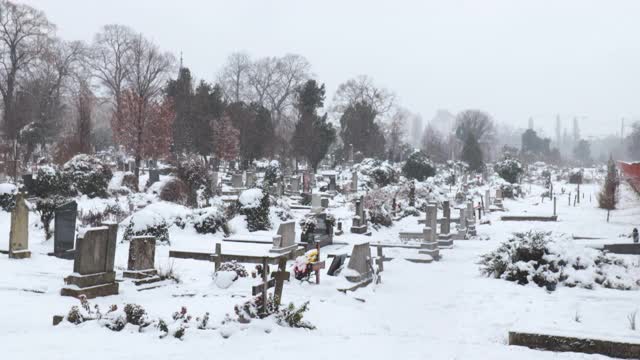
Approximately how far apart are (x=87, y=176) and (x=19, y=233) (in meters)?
12.2

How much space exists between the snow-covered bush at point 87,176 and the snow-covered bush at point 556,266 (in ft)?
54.8

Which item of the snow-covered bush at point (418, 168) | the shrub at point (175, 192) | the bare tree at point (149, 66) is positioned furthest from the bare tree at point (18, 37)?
the snow-covered bush at point (418, 168)

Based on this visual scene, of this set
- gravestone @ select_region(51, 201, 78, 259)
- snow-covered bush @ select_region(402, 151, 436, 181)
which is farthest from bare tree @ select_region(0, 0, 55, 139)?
gravestone @ select_region(51, 201, 78, 259)

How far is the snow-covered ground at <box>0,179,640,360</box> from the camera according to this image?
634cm

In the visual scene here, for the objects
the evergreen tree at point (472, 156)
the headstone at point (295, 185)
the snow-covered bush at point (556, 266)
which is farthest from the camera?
the evergreen tree at point (472, 156)

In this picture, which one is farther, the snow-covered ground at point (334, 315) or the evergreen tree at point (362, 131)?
the evergreen tree at point (362, 131)

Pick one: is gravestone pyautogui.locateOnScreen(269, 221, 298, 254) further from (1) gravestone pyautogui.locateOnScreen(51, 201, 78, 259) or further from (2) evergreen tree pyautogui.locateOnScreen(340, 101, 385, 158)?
(2) evergreen tree pyautogui.locateOnScreen(340, 101, 385, 158)

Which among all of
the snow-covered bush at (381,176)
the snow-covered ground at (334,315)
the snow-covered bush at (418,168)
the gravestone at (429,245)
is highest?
the snow-covered bush at (418,168)

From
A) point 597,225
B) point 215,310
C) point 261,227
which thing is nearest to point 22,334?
point 215,310

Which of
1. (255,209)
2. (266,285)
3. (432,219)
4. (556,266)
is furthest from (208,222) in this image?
(266,285)

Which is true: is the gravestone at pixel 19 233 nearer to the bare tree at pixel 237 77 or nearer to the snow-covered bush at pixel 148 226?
the snow-covered bush at pixel 148 226

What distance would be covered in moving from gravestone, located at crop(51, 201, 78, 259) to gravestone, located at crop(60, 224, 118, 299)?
370cm

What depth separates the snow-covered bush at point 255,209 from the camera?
19.5 m

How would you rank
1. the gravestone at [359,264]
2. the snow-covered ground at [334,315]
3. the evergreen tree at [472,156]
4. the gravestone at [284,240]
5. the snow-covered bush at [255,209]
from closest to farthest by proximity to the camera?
the snow-covered ground at [334,315], the gravestone at [359,264], the gravestone at [284,240], the snow-covered bush at [255,209], the evergreen tree at [472,156]
